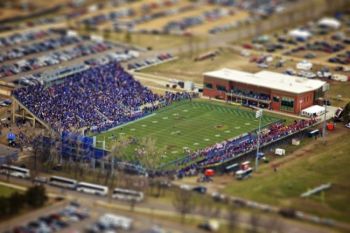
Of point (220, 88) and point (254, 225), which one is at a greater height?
point (220, 88)

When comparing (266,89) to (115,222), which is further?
(266,89)

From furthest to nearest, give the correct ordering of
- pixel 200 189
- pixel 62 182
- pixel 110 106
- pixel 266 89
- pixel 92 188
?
1. pixel 266 89
2. pixel 110 106
3. pixel 62 182
4. pixel 92 188
5. pixel 200 189

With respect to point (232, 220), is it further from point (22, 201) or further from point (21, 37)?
point (21, 37)

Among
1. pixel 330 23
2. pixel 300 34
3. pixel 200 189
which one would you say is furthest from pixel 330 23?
pixel 200 189


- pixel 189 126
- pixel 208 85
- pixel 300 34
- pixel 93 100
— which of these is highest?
pixel 300 34

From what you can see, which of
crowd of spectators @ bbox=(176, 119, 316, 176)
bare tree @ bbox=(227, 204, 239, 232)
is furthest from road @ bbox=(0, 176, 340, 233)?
crowd of spectators @ bbox=(176, 119, 316, 176)

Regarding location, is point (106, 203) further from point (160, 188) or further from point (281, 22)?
point (281, 22)

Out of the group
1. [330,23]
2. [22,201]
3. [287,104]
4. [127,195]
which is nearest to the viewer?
[22,201]
